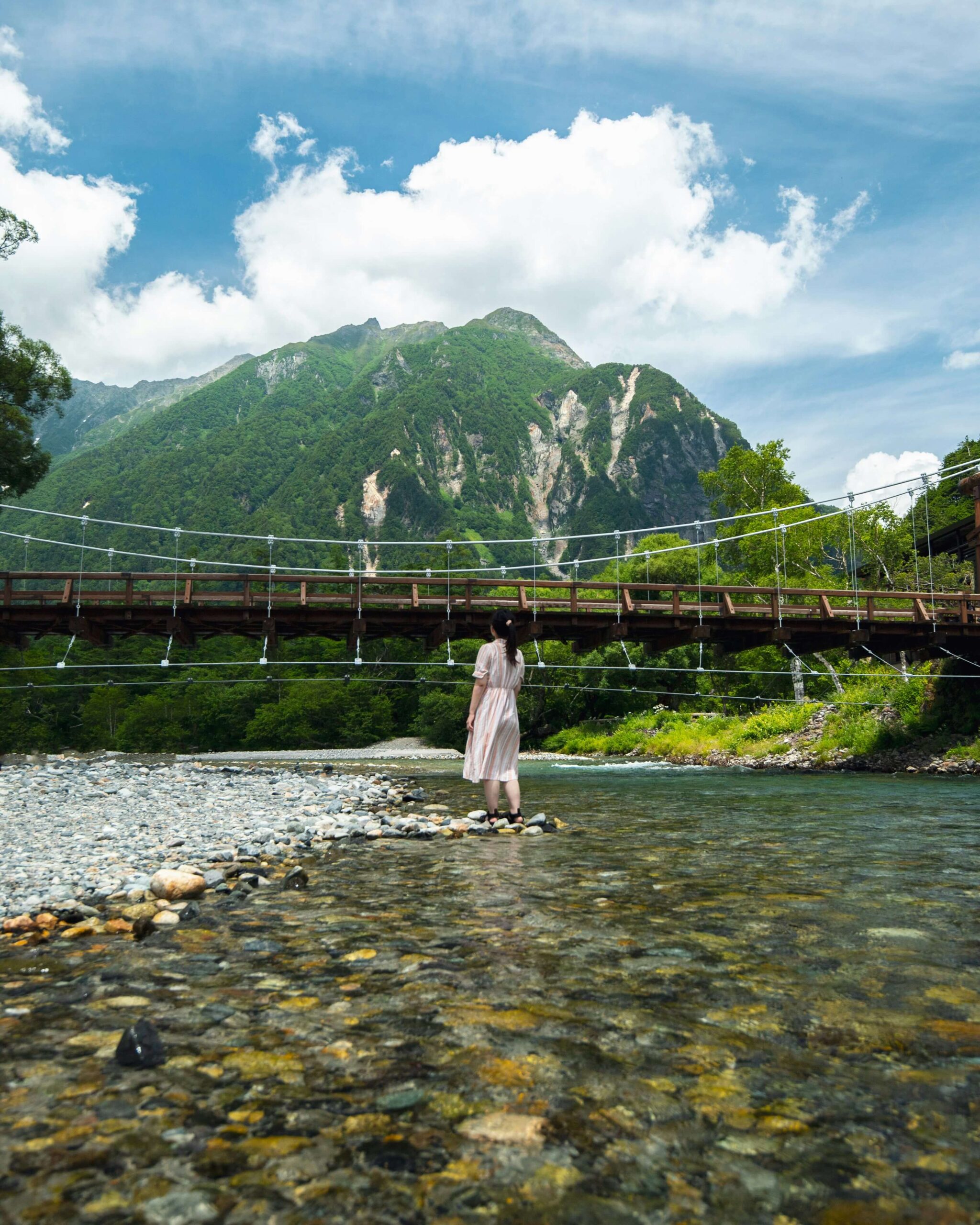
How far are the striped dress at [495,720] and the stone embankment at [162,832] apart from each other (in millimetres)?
667

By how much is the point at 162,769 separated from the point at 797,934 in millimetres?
18357

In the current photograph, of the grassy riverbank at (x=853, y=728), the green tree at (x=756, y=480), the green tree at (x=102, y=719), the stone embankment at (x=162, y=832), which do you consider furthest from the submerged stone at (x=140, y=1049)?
the green tree at (x=102, y=719)

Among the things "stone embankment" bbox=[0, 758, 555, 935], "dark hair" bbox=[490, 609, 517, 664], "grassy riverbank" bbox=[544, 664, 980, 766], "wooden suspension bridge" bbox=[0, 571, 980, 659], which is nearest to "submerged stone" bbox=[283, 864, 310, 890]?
"stone embankment" bbox=[0, 758, 555, 935]

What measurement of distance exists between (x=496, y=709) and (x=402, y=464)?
142832mm

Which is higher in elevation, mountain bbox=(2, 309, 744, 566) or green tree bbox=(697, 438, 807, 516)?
mountain bbox=(2, 309, 744, 566)

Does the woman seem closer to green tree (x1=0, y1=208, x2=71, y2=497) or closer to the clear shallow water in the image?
the clear shallow water

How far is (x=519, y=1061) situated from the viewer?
2.21 meters

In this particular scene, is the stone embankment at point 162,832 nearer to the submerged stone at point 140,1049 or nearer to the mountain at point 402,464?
the submerged stone at point 140,1049

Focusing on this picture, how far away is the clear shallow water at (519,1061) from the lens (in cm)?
157

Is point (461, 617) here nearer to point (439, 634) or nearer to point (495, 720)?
point (439, 634)

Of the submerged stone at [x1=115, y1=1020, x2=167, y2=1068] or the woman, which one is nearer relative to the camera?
the submerged stone at [x1=115, y1=1020, x2=167, y2=1068]

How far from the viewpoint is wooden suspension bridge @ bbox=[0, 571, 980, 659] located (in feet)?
62.6

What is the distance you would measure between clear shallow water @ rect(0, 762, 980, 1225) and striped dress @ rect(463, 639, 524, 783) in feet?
8.28

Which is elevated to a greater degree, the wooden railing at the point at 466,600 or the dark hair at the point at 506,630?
the wooden railing at the point at 466,600
